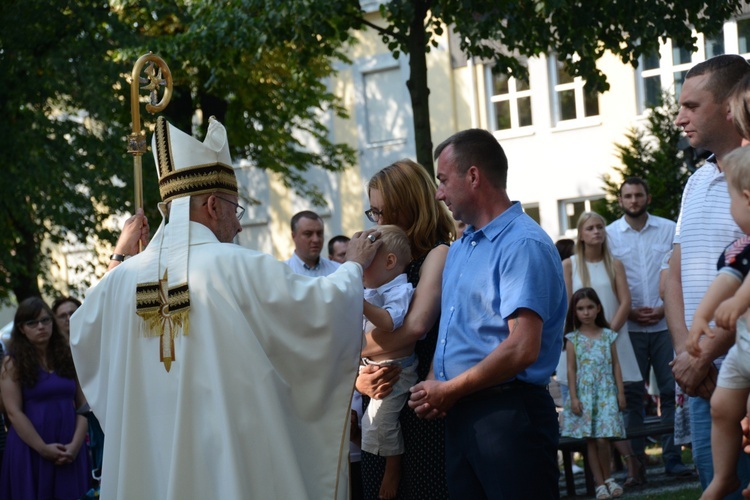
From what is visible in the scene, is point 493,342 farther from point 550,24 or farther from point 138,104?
point 550,24

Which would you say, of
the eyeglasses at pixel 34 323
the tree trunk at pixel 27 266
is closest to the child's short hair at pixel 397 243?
the eyeglasses at pixel 34 323

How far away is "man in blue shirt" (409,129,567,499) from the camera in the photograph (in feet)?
14.7

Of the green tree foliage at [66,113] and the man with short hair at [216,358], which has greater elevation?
the green tree foliage at [66,113]

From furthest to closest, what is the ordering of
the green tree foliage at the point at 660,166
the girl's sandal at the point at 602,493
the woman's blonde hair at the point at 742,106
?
the green tree foliage at the point at 660,166
the girl's sandal at the point at 602,493
the woman's blonde hair at the point at 742,106

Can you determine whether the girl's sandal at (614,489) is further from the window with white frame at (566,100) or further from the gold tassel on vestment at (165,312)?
the window with white frame at (566,100)

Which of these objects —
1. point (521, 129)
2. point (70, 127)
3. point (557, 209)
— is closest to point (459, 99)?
point (521, 129)

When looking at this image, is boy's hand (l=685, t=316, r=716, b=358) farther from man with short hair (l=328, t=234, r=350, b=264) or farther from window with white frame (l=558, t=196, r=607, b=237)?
window with white frame (l=558, t=196, r=607, b=237)

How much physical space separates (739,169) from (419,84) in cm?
845

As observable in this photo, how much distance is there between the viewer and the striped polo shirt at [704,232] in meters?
4.35

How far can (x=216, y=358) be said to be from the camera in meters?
4.84

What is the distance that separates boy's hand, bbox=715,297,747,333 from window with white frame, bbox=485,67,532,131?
74.8ft

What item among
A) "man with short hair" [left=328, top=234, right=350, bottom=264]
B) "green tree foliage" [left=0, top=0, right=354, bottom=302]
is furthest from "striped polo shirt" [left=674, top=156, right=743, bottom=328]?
"green tree foliage" [left=0, top=0, right=354, bottom=302]

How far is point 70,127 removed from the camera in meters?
18.1

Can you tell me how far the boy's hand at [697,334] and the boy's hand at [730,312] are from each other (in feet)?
0.61
